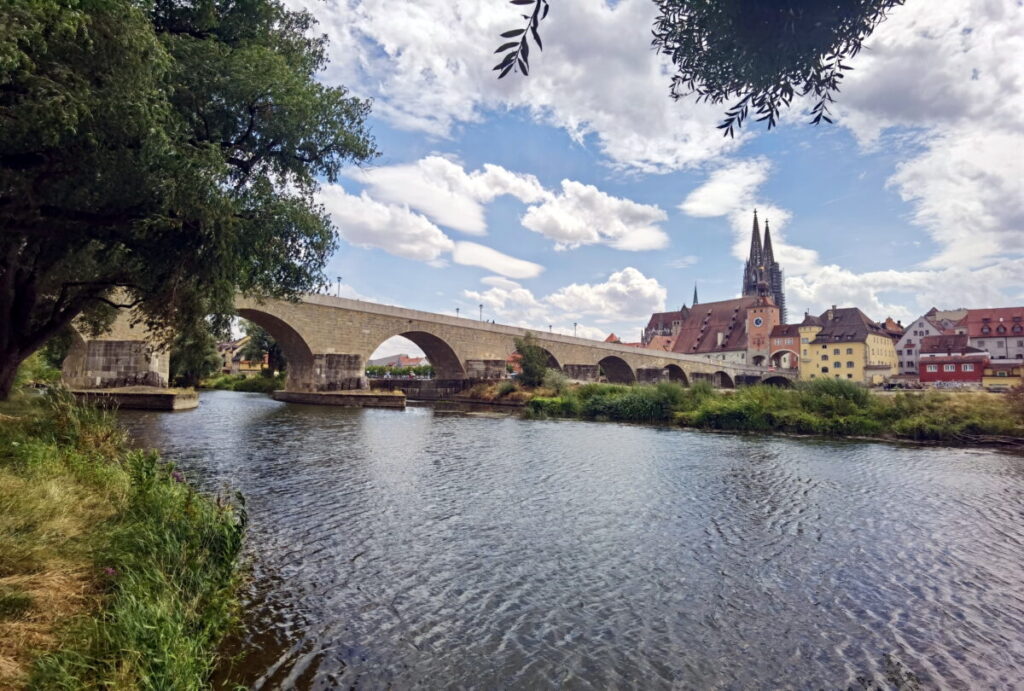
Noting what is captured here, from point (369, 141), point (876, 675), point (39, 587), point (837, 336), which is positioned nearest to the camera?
point (39, 587)

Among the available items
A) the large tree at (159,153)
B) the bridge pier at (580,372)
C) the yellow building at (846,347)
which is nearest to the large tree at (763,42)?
the large tree at (159,153)

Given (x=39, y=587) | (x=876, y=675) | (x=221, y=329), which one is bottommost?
(x=876, y=675)

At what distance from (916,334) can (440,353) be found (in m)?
72.8

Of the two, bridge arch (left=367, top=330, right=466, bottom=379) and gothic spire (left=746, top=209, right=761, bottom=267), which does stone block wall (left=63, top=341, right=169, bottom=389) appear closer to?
bridge arch (left=367, top=330, right=466, bottom=379)

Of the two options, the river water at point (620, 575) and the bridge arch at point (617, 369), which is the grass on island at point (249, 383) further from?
the river water at point (620, 575)

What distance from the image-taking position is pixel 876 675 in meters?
4.31

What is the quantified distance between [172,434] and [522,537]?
1422cm

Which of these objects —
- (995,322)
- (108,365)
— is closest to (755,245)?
(995,322)

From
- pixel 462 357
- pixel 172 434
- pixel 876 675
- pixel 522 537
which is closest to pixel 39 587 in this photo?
pixel 522 537

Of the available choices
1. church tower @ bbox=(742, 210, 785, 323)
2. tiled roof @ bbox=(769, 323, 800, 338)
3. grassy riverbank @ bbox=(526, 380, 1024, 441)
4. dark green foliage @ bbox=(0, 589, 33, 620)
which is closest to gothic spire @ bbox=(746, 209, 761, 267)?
church tower @ bbox=(742, 210, 785, 323)

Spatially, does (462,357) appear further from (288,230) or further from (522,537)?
(522,537)

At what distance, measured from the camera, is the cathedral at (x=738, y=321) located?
3558 inches

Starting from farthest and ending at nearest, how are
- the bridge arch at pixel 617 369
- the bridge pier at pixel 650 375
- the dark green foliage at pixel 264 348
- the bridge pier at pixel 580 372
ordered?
the bridge arch at pixel 617 369 < the bridge pier at pixel 650 375 < the dark green foliage at pixel 264 348 < the bridge pier at pixel 580 372

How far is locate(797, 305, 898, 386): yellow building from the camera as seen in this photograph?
259ft
